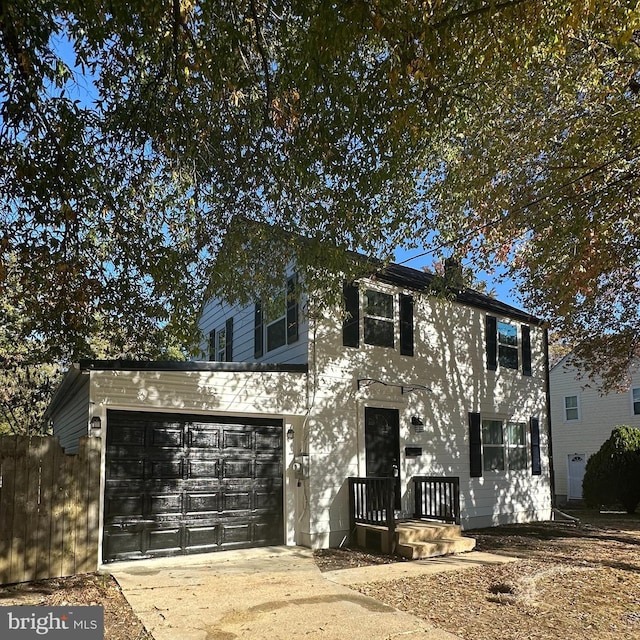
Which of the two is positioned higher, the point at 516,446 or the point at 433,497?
the point at 516,446

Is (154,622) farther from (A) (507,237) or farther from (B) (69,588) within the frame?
(A) (507,237)

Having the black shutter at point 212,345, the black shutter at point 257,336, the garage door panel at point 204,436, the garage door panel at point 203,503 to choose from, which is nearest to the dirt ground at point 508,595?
Answer: the garage door panel at point 203,503

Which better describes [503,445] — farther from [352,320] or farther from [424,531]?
[352,320]

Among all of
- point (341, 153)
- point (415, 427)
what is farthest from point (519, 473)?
point (341, 153)

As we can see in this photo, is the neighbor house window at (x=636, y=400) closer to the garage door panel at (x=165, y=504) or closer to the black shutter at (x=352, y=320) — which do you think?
the black shutter at (x=352, y=320)

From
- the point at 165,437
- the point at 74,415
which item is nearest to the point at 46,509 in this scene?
the point at 165,437

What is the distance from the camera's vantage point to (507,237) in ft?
34.5

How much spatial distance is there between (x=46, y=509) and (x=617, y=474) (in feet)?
47.4

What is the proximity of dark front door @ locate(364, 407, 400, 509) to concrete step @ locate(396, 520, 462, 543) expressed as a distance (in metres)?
0.95

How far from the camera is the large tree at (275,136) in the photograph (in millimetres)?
5336

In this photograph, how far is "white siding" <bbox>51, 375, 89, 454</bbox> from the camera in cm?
881

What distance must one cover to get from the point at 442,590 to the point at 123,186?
230 inches

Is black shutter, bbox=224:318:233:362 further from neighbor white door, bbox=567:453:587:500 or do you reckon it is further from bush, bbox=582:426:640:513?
neighbor white door, bbox=567:453:587:500

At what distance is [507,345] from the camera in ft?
47.1
